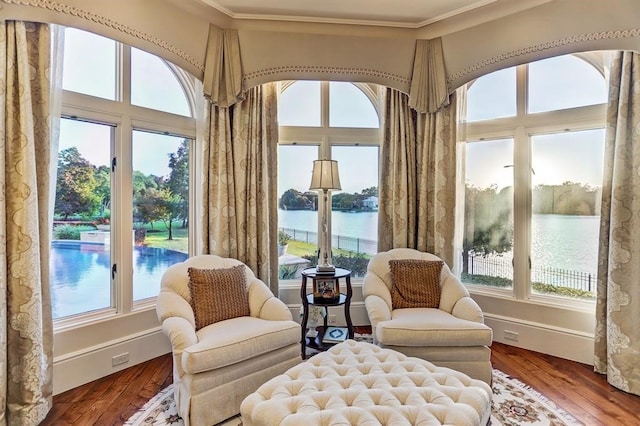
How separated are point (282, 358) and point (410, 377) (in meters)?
1.00

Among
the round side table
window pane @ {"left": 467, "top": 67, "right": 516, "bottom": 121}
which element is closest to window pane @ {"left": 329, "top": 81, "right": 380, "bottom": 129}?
window pane @ {"left": 467, "top": 67, "right": 516, "bottom": 121}

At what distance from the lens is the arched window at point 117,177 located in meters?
2.66

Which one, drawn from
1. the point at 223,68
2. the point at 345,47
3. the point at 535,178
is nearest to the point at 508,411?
the point at 535,178

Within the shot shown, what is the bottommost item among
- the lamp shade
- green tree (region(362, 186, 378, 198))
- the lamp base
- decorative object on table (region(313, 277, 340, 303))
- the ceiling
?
decorative object on table (region(313, 277, 340, 303))

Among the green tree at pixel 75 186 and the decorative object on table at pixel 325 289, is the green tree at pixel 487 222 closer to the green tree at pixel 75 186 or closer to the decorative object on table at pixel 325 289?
the decorative object on table at pixel 325 289

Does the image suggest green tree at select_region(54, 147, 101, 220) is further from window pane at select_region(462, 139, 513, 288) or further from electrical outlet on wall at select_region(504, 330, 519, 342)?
electrical outlet on wall at select_region(504, 330, 519, 342)

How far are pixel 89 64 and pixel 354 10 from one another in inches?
92.5

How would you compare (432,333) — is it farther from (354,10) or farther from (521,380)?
(354,10)

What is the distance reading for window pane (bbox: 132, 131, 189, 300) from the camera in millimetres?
3119

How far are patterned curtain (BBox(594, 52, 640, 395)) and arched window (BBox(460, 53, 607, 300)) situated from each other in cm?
40

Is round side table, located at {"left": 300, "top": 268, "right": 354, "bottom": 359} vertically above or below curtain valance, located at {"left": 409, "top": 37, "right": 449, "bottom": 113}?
below

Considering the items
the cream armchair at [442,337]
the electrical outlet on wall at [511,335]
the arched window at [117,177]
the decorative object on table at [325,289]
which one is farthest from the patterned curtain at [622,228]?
the arched window at [117,177]

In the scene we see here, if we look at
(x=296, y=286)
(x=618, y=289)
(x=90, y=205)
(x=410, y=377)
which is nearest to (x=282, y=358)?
(x=410, y=377)

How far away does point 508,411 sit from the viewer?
7.48 ft
